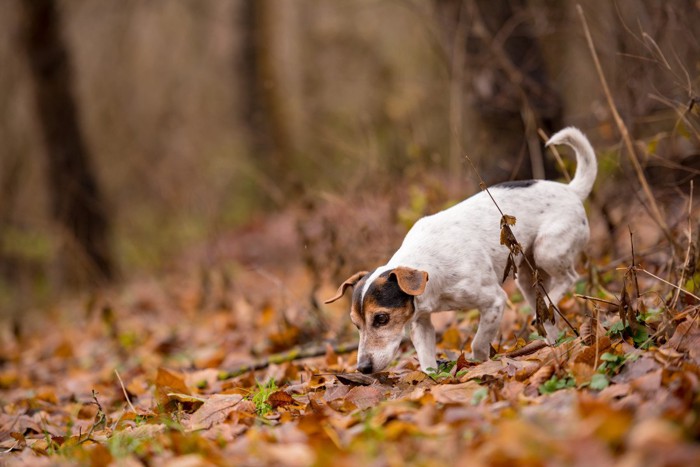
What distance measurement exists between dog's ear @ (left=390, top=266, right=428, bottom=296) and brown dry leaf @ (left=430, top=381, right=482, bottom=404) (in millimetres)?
541

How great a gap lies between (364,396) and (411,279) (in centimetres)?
70

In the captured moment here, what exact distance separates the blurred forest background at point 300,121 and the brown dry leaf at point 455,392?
193 centimetres

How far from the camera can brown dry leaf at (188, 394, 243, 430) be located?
4.29m

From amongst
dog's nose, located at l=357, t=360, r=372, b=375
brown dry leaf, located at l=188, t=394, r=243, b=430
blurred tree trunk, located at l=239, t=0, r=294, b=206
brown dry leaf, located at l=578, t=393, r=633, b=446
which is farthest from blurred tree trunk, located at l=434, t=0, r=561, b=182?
blurred tree trunk, located at l=239, t=0, r=294, b=206

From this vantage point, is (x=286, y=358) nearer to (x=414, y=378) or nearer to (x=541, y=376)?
(x=414, y=378)

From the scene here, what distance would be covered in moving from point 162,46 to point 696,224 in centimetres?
2262

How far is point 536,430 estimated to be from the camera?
2.79 metres

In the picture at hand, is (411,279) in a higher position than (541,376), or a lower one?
higher

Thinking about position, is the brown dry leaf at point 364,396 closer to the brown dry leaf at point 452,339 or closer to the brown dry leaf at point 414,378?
the brown dry leaf at point 414,378

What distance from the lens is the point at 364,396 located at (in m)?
4.21

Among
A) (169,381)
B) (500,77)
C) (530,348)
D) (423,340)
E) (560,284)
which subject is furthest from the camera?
(500,77)

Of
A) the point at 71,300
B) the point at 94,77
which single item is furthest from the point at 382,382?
the point at 94,77

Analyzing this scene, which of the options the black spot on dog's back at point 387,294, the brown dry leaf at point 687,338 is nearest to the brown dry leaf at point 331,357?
the black spot on dog's back at point 387,294

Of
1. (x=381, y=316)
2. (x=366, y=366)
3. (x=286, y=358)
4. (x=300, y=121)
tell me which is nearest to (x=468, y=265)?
(x=381, y=316)
